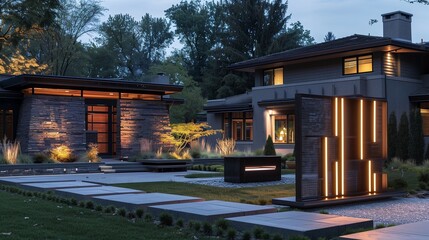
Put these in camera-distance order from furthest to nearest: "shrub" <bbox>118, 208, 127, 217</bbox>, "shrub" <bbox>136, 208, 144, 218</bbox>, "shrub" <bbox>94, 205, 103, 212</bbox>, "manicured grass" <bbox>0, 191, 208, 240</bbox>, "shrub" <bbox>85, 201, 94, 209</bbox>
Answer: "shrub" <bbox>85, 201, 94, 209</bbox>, "shrub" <bbox>94, 205, 103, 212</bbox>, "shrub" <bbox>118, 208, 127, 217</bbox>, "shrub" <bbox>136, 208, 144, 218</bbox>, "manicured grass" <bbox>0, 191, 208, 240</bbox>

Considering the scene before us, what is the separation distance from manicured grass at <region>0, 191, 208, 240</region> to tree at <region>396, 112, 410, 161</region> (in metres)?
19.5

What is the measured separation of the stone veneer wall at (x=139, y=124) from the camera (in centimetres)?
2628

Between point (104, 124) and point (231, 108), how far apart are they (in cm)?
987

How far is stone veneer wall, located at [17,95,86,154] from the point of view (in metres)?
23.6

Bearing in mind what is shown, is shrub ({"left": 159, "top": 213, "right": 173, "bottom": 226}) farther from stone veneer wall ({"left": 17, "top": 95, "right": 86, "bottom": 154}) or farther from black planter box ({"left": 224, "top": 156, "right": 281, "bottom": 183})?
stone veneer wall ({"left": 17, "top": 95, "right": 86, "bottom": 154})

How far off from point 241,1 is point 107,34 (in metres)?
18.5

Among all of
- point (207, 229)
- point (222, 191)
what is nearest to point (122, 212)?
point (207, 229)

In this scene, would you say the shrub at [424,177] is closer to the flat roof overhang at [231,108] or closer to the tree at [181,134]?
the tree at [181,134]

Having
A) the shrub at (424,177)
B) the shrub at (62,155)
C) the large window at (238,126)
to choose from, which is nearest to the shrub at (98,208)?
the shrub at (424,177)

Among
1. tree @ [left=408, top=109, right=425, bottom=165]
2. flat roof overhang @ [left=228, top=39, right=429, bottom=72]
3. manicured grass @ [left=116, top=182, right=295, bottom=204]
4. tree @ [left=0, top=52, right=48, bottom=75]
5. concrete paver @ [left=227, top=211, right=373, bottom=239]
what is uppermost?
tree @ [left=0, top=52, right=48, bottom=75]

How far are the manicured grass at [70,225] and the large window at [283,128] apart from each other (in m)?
21.3

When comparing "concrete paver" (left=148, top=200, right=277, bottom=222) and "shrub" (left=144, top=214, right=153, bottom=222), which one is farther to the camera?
"shrub" (left=144, top=214, right=153, bottom=222)

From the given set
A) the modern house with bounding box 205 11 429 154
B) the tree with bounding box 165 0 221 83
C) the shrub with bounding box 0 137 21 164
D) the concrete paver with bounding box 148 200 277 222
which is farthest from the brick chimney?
the tree with bounding box 165 0 221 83

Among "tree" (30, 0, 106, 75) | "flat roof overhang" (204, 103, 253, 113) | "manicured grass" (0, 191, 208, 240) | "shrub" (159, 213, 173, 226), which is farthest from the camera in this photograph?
"tree" (30, 0, 106, 75)
